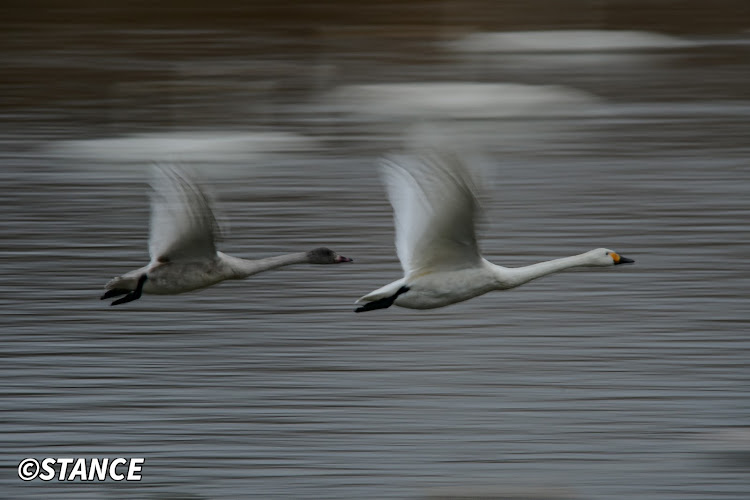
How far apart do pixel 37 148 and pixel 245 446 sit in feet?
31.7

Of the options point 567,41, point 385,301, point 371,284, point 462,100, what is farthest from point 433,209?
point 567,41

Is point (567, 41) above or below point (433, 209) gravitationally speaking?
below

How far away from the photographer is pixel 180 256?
9.62 m

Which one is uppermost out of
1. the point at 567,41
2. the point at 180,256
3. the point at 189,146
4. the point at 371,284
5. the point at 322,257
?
the point at 180,256

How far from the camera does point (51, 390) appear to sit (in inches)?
502

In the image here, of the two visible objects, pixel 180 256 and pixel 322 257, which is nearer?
pixel 180 256

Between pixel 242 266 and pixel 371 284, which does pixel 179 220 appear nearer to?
pixel 242 266

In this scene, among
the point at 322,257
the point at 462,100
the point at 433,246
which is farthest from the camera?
the point at 462,100

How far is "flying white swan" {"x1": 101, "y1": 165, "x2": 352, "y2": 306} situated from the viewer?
925 centimetres

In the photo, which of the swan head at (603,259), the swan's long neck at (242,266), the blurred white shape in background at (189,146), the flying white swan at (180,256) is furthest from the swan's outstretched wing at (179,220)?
the blurred white shape in background at (189,146)

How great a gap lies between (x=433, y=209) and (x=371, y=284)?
20.5 ft

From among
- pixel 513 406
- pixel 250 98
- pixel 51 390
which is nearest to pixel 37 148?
pixel 250 98

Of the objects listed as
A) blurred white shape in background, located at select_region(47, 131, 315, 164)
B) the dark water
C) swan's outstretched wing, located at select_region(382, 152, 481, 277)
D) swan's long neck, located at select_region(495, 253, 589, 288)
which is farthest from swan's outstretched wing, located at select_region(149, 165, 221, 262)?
blurred white shape in background, located at select_region(47, 131, 315, 164)

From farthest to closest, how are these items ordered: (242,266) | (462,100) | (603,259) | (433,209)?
(462,100)
(603,259)
(242,266)
(433,209)
